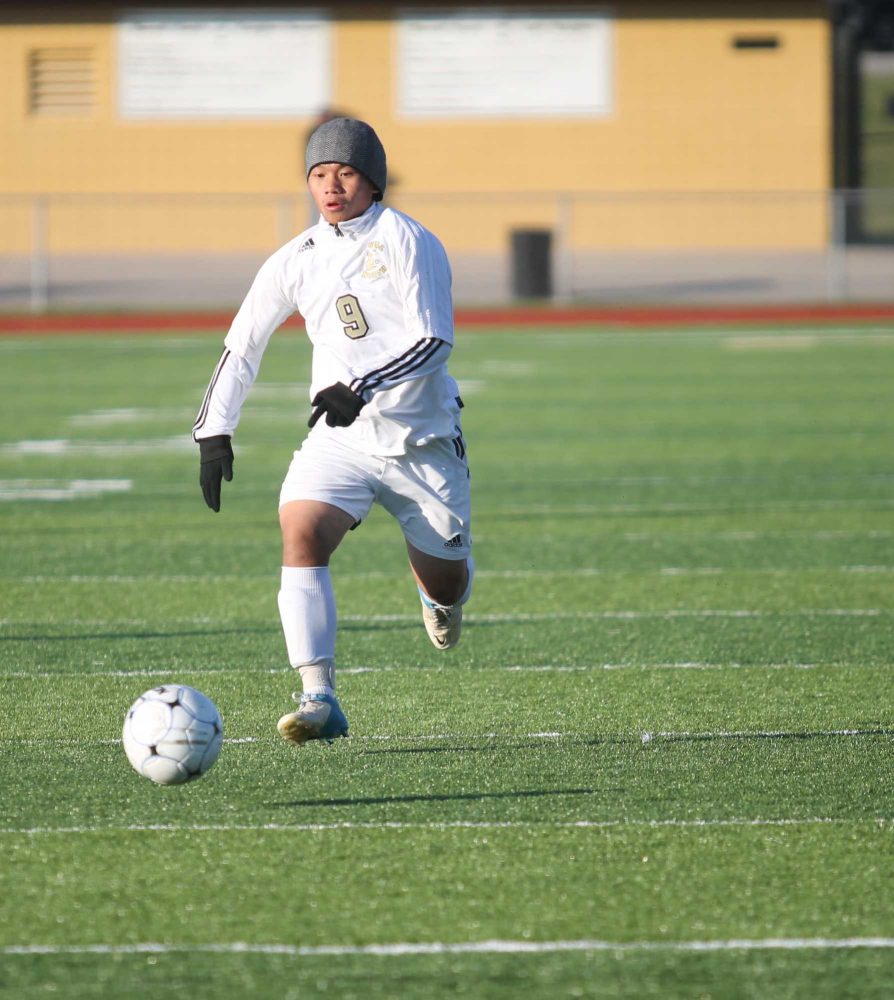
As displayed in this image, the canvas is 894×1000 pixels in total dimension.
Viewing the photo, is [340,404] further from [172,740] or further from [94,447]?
[94,447]

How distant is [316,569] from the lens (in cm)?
579

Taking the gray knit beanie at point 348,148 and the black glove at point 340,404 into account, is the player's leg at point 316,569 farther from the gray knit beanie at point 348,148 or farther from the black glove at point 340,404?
the gray knit beanie at point 348,148

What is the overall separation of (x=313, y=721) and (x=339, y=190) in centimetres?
174

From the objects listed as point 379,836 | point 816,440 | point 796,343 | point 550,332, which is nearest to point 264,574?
point 379,836

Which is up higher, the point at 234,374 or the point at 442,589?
the point at 234,374

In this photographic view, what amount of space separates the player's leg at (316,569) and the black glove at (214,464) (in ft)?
0.70

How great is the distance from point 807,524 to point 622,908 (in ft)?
22.6

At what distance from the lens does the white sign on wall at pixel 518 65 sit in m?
33.1

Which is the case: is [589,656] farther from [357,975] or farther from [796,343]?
[796,343]

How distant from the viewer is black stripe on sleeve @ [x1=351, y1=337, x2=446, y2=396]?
228 inches

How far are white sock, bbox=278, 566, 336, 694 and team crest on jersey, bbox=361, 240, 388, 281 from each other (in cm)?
97

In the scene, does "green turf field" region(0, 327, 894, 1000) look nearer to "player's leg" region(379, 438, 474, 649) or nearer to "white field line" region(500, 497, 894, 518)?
"white field line" region(500, 497, 894, 518)

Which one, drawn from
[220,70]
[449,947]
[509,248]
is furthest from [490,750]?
[220,70]

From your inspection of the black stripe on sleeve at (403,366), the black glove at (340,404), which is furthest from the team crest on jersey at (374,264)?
the black glove at (340,404)
